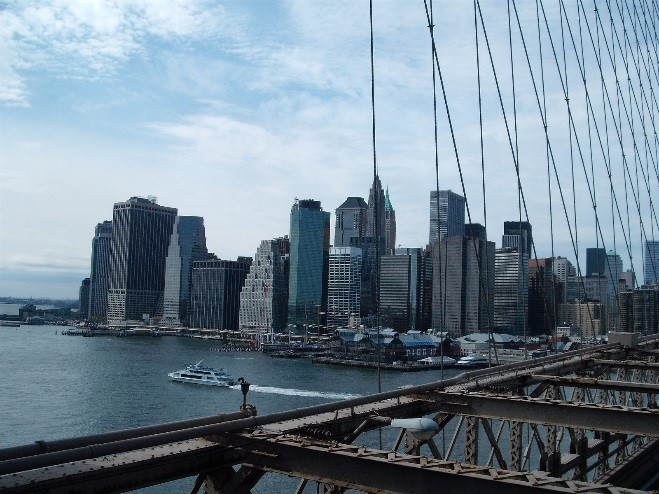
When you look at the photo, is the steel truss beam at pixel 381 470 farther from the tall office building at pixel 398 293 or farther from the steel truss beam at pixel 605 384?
the tall office building at pixel 398 293

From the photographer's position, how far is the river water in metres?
33.0

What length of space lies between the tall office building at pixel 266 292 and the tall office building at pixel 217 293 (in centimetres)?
643

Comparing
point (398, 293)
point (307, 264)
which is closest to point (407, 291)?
point (398, 293)

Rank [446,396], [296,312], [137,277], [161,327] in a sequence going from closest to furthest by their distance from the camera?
1. [446,396]
2. [296,312]
3. [161,327]
4. [137,277]

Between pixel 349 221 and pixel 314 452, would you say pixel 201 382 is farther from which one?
pixel 349 221

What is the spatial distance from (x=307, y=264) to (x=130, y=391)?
99650 millimetres

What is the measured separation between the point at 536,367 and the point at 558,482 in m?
8.69

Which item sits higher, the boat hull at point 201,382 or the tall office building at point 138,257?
the tall office building at point 138,257

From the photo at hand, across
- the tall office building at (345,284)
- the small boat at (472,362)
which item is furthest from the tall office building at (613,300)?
the tall office building at (345,284)

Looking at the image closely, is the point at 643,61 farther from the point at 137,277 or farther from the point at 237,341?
the point at 137,277

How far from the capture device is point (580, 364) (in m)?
13.5

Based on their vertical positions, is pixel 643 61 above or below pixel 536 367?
above

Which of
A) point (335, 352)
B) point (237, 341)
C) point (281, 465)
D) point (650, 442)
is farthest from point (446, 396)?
point (237, 341)

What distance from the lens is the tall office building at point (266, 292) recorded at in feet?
462
